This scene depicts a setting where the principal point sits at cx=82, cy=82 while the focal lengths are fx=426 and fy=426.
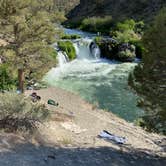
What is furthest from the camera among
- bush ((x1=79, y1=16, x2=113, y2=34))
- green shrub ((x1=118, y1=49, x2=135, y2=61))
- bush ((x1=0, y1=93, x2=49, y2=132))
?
bush ((x1=79, y1=16, x2=113, y2=34))

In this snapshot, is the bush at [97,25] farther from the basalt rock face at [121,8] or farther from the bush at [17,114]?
the bush at [17,114]

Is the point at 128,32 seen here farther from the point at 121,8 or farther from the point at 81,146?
the point at 81,146

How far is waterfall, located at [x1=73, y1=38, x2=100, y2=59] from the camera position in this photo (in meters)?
36.8

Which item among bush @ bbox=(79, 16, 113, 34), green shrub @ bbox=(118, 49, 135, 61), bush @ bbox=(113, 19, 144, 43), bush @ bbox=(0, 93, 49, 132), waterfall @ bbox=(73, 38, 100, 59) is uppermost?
bush @ bbox=(79, 16, 113, 34)

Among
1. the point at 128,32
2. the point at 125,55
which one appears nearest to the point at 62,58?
the point at 125,55

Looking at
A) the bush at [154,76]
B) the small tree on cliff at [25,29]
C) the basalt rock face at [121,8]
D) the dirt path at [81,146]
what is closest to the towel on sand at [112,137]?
the dirt path at [81,146]

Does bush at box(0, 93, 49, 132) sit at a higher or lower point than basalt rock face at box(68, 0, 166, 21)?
lower

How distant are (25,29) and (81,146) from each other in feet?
17.0

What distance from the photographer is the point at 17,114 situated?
1066cm

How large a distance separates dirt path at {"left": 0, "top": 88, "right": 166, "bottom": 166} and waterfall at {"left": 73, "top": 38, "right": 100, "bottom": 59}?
19.6m

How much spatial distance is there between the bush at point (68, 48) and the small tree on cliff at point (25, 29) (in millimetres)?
19179

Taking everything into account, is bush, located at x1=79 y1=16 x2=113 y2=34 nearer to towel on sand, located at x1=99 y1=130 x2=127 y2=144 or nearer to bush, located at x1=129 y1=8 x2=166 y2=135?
towel on sand, located at x1=99 y1=130 x2=127 y2=144

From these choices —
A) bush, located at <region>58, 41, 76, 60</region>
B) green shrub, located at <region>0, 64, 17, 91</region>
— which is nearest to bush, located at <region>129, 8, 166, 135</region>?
green shrub, located at <region>0, 64, 17, 91</region>

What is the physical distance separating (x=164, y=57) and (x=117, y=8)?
58772 millimetres
